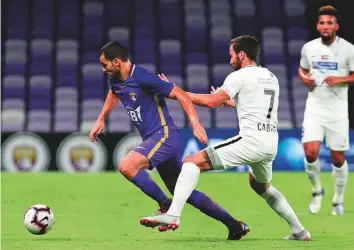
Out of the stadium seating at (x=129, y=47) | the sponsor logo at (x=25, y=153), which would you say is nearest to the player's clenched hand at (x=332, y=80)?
the sponsor logo at (x=25, y=153)

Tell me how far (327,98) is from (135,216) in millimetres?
2352

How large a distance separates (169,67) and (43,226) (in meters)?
11.9

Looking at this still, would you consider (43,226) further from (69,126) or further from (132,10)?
(132,10)

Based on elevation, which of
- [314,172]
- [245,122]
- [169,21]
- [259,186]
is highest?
[169,21]

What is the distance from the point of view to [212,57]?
64.7ft

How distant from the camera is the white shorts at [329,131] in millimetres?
10016

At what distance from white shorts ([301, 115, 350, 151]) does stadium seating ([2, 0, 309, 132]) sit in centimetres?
741

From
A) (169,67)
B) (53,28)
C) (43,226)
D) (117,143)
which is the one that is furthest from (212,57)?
(43,226)

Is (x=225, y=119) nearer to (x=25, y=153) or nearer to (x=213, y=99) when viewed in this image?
(x=25, y=153)

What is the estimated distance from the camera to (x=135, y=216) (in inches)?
380

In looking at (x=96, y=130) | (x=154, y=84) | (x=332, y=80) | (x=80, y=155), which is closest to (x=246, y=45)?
(x=154, y=84)

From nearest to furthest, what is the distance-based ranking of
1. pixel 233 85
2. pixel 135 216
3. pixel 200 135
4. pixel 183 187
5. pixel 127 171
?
1. pixel 200 135
2. pixel 183 187
3. pixel 233 85
4. pixel 127 171
5. pixel 135 216

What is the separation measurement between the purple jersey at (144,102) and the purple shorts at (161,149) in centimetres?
5

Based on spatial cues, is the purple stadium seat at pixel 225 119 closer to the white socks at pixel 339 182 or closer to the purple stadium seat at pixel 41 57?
the purple stadium seat at pixel 41 57
